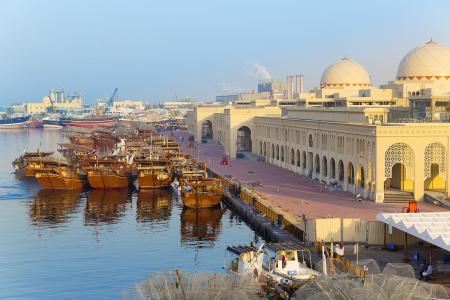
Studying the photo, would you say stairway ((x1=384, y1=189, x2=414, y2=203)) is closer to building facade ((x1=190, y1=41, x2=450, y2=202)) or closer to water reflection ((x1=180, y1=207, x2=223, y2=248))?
building facade ((x1=190, y1=41, x2=450, y2=202))

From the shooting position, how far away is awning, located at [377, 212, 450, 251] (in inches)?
1013

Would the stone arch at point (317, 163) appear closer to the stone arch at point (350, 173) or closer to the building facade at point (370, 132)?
the building facade at point (370, 132)

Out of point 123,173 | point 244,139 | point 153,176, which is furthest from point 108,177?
point 244,139

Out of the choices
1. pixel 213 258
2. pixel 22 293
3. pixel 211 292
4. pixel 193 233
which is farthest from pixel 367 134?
pixel 211 292

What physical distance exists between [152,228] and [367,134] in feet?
43.6

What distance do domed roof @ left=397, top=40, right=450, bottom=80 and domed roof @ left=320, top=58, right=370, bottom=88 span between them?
505 inches

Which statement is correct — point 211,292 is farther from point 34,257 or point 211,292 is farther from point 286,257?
point 34,257

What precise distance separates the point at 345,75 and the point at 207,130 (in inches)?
1580

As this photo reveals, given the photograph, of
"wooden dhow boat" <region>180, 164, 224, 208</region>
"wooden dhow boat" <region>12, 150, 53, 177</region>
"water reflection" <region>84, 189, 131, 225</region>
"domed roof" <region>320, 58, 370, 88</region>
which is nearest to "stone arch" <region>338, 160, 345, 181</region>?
"wooden dhow boat" <region>180, 164, 224, 208</region>

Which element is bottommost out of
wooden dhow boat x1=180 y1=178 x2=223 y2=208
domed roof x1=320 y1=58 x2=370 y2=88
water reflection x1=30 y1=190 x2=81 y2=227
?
water reflection x1=30 y1=190 x2=81 y2=227

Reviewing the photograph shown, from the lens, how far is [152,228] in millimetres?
42562

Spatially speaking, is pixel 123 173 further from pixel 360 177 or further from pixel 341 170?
pixel 360 177

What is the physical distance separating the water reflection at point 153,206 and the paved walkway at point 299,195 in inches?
231

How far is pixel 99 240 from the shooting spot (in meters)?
38.9
